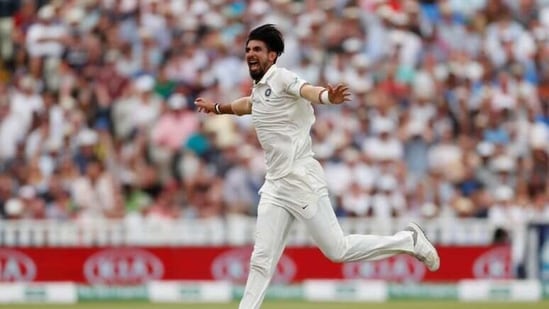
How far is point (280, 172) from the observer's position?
961cm

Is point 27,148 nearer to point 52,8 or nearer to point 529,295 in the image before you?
point 52,8

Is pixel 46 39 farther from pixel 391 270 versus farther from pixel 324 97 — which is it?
pixel 324 97

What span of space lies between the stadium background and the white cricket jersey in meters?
5.38

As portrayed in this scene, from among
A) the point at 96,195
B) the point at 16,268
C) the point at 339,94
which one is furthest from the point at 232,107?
the point at 96,195

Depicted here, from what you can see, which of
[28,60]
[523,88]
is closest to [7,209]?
[28,60]

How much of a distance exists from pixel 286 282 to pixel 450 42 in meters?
3.93

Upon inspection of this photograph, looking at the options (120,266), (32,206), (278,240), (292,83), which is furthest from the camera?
(32,206)

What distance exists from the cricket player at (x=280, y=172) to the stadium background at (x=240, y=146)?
17.3ft

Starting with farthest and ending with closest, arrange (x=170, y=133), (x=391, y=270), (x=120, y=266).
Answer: (x=170, y=133) < (x=120, y=266) < (x=391, y=270)

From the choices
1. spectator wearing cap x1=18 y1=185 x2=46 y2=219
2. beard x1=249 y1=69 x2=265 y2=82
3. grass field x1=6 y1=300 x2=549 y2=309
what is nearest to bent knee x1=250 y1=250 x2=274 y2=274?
beard x1=249 y1=69 x2=265 y2=82

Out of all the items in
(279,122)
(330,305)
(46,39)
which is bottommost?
(330,305)

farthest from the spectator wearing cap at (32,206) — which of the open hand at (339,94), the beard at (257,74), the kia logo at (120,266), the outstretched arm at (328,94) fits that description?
the open hand at (339,94)

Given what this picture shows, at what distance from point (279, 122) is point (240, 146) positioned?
721 cm

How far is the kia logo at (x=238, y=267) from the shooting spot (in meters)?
15.6
